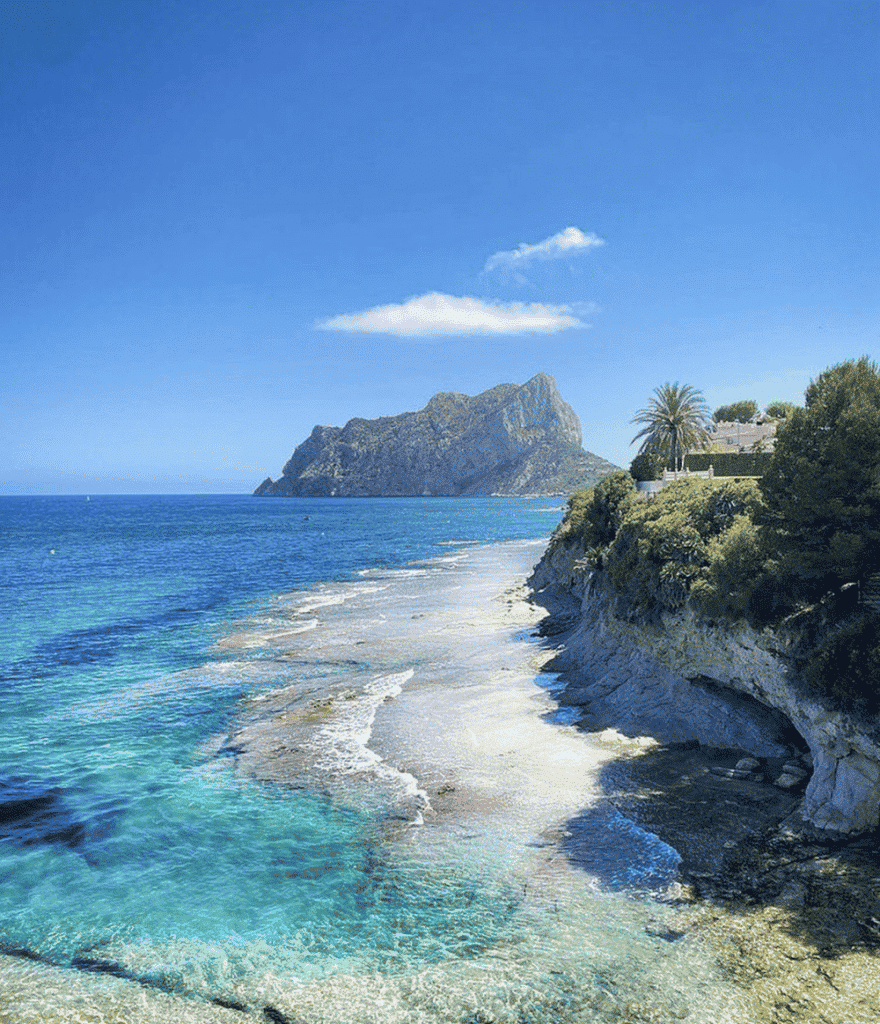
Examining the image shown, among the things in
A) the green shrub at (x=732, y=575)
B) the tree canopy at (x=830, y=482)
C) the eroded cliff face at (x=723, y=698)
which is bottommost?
the eroded cliff face at (x=723, y=698)

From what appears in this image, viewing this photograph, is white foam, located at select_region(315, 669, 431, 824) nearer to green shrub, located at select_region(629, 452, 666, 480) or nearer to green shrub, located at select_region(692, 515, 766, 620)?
green shrub, located at select_region(692, 515, 766, 620)

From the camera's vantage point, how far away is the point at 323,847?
1948 cm

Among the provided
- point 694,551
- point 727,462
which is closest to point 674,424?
point 727,462

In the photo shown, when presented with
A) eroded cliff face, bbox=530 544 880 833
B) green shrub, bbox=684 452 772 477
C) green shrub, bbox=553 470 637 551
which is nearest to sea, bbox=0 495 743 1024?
eroded cliff face, bbox=530 544 880 833

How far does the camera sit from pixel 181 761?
2630 centimetres

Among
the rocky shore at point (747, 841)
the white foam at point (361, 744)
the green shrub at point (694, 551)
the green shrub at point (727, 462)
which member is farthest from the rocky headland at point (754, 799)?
the green shrub at point (727, 462)

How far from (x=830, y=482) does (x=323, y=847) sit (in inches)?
725

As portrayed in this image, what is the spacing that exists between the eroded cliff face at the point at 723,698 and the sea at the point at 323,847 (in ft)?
7.44

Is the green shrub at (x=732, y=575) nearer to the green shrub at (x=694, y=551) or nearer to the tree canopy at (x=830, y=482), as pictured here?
the green shrub at (x=694, y=551)

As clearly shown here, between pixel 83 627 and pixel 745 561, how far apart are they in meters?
47.5

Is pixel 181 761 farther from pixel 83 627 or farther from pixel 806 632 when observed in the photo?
pixel 83 627

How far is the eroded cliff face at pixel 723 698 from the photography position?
18.6 m

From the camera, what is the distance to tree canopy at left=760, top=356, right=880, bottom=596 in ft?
62.9

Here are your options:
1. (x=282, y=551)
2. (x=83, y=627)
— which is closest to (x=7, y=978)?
(x=83, y=627)
